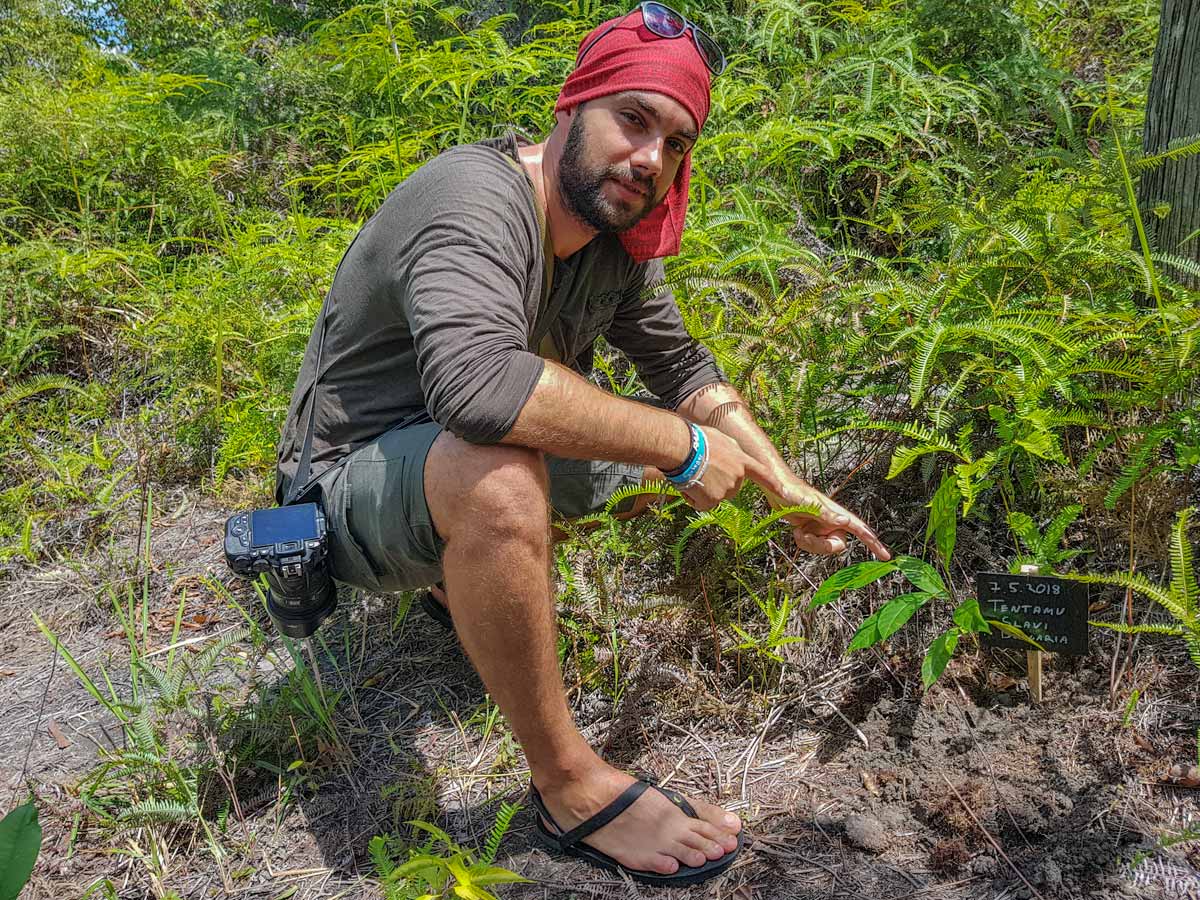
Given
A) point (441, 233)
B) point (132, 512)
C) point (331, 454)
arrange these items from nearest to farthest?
1. point (441, 233)
2. point (331, 454)
3. point (132, 512)

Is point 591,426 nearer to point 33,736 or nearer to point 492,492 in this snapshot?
point 492,492

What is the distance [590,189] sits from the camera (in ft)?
6.29

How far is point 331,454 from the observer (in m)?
2.01

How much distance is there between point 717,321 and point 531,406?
3.31ft

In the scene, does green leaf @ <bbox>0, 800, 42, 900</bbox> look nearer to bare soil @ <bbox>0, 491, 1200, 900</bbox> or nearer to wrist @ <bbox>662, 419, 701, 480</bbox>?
bare soil @ <bbox>0, 491, 1200, 900</bbox>

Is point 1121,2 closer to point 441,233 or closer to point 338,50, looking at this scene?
point 338,50

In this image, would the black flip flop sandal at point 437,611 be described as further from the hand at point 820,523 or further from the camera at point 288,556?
the hand at point 820,523

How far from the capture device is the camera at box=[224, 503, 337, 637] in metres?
1.80

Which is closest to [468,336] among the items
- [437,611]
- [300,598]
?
[300,598]

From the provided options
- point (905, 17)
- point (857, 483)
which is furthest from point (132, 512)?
point (905, 17)

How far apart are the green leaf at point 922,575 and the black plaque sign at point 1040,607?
9 centimetres

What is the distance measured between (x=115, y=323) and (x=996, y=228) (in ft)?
11.2

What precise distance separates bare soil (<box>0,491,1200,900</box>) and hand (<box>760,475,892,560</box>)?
10.3 inches

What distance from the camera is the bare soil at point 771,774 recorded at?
1615 mm
